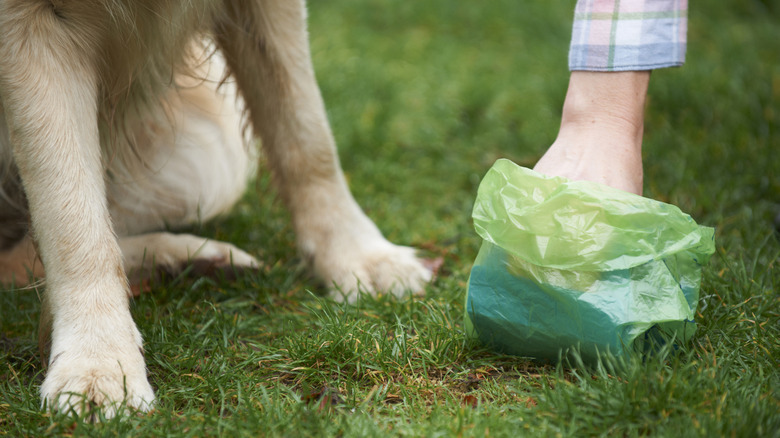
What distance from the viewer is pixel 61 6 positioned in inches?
69.3

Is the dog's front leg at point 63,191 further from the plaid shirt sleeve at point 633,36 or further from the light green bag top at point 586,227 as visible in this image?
the plaid shirt sleeve at point 633,36

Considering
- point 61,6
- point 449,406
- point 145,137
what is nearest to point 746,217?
point 449,406

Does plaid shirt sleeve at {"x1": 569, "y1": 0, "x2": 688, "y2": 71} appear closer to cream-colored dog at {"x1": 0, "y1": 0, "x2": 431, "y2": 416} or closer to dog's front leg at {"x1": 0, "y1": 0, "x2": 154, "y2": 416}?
cream-colored dog at {"x1": 0, "y1": 0, "x2": 431, "y2": 416}

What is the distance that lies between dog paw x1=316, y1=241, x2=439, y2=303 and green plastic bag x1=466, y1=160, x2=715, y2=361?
2.15 ft

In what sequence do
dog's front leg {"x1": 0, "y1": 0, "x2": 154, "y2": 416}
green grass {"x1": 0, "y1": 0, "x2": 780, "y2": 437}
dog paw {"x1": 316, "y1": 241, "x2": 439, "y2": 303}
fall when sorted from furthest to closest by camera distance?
dog paw {"x1": 316, "y1": 241, "x2": 439, "y2": 303} → dog's front leg {"x1": 0, "y1": 0, "x2": 154, "y2": 416} → green grass {"x1": 0, "y1": 0, "x2": 780, "y2": 437}

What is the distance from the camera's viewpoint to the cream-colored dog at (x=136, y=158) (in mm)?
1695

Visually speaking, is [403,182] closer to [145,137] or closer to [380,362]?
[145,137]

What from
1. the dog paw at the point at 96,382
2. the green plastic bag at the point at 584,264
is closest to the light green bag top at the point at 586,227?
the green plastic bag at the point at 584,264

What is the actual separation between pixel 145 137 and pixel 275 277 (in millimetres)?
660

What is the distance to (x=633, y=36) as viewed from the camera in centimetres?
176

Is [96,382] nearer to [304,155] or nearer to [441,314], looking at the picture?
[441,314]

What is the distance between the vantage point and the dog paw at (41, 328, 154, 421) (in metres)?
1.54

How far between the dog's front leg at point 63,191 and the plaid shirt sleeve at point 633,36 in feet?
4.21

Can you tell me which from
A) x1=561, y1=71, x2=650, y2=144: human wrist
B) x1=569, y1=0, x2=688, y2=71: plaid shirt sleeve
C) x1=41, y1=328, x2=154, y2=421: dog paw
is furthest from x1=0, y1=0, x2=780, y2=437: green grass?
x1=569, y1=0, x2=688, y2=71: plaid shirt sleeve
